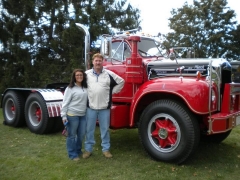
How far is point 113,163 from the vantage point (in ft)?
14.4

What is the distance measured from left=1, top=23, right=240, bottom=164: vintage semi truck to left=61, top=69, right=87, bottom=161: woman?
24.5 inches

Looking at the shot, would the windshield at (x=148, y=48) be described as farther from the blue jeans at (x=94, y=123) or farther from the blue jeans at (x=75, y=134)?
Result: the blue jeans at (x=75, y=134)

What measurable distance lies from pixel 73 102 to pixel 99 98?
42 cm

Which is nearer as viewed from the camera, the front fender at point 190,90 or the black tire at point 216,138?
the front fender at point 190,90

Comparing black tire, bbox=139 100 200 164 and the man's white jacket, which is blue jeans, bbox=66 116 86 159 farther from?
black tire, bbox=139 100 200 164

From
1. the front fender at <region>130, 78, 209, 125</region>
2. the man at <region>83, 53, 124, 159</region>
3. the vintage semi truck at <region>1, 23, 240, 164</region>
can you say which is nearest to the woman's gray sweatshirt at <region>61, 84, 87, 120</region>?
the man at <region>83, 53, 124, 159</region>

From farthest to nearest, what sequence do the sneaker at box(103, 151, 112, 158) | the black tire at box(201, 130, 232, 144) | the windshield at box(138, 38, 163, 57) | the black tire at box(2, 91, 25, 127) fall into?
the black tire at box(2, 91, 25, 127) → the windshield at box(138, 38, 163, 57) → the black tire at box(201, 130, 232, 144) → the sneaker at box(103, 151, 112, 158)

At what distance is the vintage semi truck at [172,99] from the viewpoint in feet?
13.2

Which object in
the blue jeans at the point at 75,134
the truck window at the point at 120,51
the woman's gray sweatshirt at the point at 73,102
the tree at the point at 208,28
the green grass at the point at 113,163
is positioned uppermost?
the tree at the point at 208,28

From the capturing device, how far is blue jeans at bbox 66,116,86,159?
173 inches

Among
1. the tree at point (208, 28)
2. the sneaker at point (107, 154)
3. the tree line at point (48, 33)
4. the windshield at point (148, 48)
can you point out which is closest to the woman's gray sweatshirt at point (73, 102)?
the sneaker at point (107, 154)

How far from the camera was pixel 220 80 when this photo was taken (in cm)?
459

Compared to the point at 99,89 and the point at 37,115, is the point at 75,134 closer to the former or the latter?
the point at 99,89

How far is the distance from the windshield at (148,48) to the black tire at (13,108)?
3.52 m
